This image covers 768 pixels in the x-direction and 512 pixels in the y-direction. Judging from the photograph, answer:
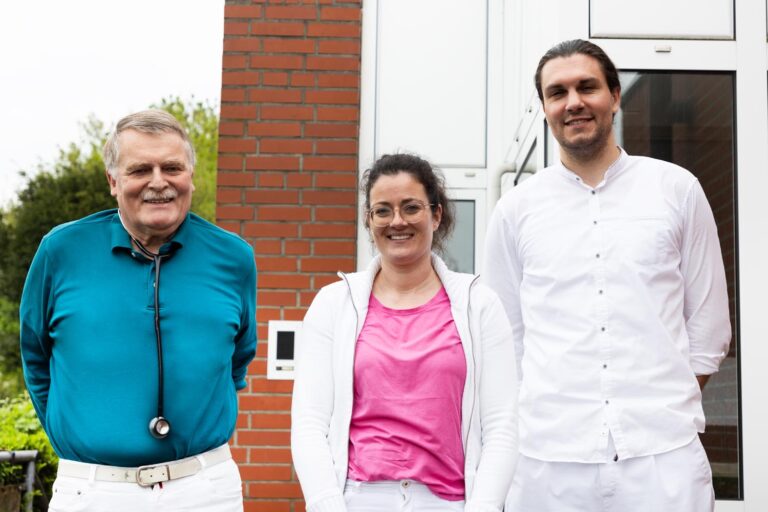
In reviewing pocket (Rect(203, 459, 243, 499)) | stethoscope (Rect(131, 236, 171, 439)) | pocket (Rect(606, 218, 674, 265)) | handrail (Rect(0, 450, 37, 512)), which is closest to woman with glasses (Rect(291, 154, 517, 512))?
pocket (Rect(203, 459, 243, 499))

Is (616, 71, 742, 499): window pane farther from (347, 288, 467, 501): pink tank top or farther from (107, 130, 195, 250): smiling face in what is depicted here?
(107, 130, 195, 250): smiling face

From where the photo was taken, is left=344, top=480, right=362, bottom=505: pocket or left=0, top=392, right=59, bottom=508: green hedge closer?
left=344, top=480, right=362, bottom=505: pocket

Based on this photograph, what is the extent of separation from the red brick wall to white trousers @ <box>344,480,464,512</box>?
2.75 m

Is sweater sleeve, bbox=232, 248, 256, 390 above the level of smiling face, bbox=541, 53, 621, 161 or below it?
below

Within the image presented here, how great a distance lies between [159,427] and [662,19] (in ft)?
8.72

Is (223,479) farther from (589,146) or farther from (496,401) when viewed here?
(589,146)

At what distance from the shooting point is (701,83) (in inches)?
155

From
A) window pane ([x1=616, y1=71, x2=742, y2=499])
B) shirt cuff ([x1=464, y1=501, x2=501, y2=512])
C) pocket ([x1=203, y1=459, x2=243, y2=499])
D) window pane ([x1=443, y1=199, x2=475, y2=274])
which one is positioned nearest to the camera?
shirt cuff ([x1=464, y1=501, x2=501, y2=512])

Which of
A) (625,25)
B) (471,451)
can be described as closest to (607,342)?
(471,451)

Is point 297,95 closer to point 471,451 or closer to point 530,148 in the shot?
point 530,148

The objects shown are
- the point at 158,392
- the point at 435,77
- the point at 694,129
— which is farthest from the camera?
the point at 435,77

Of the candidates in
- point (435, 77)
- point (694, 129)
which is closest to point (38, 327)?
point (694, 129)

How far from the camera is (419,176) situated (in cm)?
260

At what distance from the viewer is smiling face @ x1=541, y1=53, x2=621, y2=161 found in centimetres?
287
